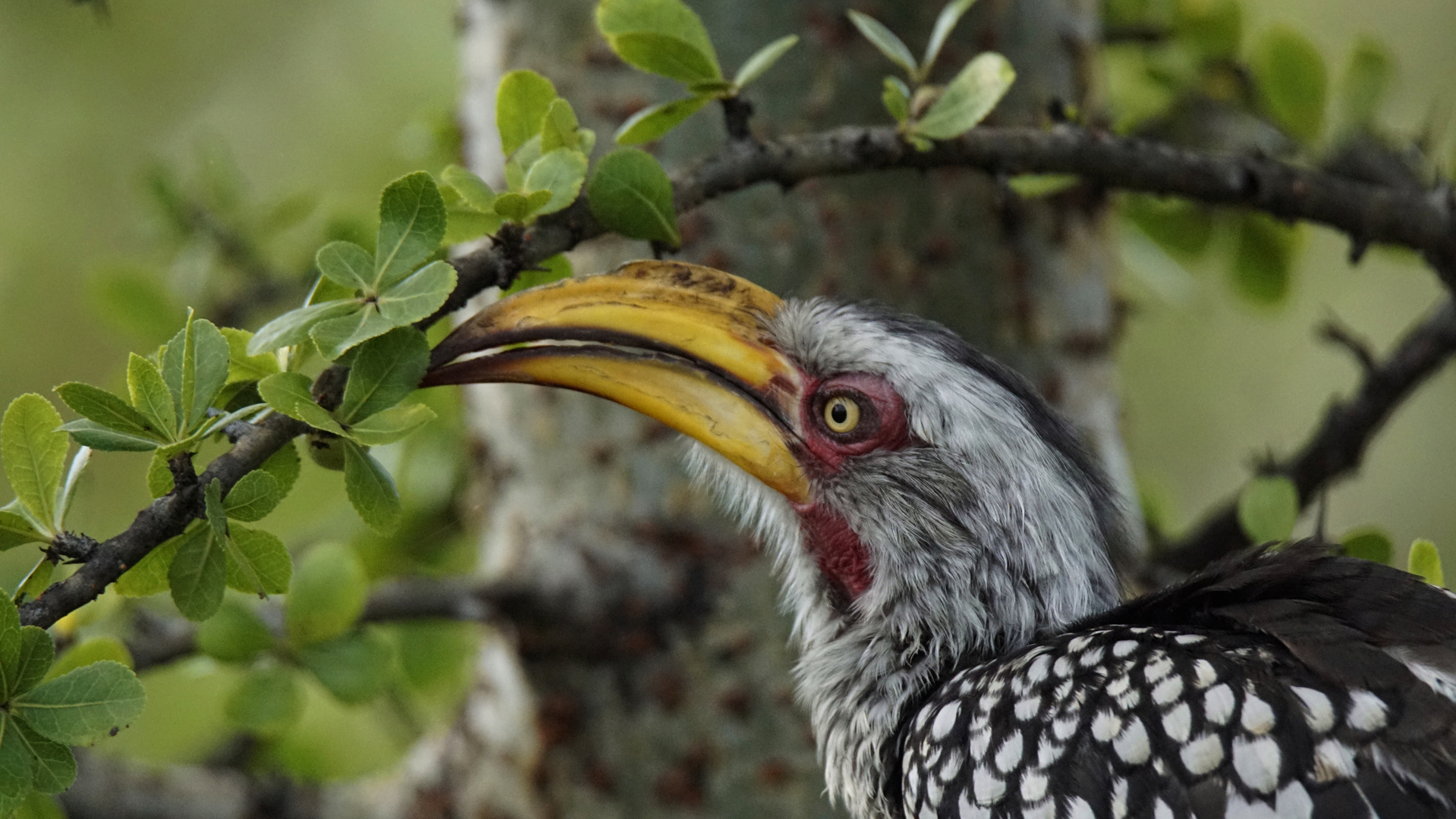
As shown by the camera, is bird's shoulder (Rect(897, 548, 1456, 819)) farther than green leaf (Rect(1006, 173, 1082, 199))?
No

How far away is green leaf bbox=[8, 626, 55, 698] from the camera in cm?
125

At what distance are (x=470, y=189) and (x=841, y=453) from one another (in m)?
0.82

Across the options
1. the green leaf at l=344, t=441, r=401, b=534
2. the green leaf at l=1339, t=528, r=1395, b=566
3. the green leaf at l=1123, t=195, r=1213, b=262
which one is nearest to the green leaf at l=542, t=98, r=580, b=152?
the green leaf at l=344, t=441, r=401, b=534

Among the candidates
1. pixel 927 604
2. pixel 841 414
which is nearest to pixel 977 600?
pixel 927 604

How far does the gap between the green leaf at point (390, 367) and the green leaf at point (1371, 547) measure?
147 cm

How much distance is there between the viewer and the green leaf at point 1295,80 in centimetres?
300

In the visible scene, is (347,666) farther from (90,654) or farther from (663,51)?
(663,51)

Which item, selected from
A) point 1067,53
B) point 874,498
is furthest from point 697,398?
point 1067,53

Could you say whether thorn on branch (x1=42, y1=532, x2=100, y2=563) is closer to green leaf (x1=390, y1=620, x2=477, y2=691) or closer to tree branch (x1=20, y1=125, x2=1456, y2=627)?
tree branch (x1=20, y1=125, x2=1456, y2=627)

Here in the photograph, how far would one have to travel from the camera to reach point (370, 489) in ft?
4.72

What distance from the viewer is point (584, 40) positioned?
2.75 meters

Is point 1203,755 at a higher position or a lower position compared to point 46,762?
lower

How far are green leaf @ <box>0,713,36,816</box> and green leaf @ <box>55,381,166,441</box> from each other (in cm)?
30

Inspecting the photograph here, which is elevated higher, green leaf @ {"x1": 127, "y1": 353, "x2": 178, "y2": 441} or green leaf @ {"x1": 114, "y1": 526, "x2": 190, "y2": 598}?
green leaf @ {"x1": 127, "y1": 353, "x2": 178, "y2": 441}
